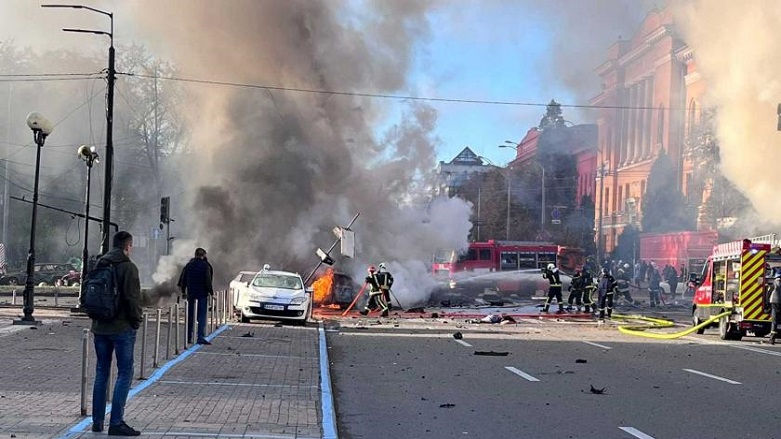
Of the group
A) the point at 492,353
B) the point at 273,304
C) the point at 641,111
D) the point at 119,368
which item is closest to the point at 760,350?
the point at 492,353

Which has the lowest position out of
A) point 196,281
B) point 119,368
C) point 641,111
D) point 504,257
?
point 119,368

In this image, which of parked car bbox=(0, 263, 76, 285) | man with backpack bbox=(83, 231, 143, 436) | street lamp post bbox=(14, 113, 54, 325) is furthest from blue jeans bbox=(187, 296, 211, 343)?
parked car bbox=(0, 263, 76, 285)

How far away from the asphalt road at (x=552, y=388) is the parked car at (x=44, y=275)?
34.7 metres

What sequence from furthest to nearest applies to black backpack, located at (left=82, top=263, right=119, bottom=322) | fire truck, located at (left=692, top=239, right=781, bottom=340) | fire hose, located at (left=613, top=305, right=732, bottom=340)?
1. fire hose, located at (left=613, top=305, right=732, bottom=340)
2. fire truck, located at (left=692, top=239, right=781, bottom=340)
3. black backpack, located at (left=82, top=263, right=119, bottom=322)

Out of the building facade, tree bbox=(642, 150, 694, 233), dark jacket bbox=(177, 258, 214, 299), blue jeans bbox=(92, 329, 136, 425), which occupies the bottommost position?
blue jeans bbox=(92, 329, 136, 425)

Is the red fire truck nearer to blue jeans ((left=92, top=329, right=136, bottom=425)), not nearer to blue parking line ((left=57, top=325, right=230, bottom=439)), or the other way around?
blue parking line ((left=57, top=325, right=230, bottom=439))

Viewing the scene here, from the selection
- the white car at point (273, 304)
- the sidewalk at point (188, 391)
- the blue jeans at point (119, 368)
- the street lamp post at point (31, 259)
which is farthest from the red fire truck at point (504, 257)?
the blue jeans at point (119, 368)

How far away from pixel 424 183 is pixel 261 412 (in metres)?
31.5

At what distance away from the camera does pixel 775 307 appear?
20.4 meters

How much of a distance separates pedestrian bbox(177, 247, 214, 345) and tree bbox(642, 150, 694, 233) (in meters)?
46.2

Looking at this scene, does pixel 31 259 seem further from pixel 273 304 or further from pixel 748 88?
pixel 748 88

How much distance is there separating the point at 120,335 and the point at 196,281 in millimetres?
9284

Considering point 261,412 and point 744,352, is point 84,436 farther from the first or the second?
point 744,352

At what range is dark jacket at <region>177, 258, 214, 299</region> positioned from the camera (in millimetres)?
16906
